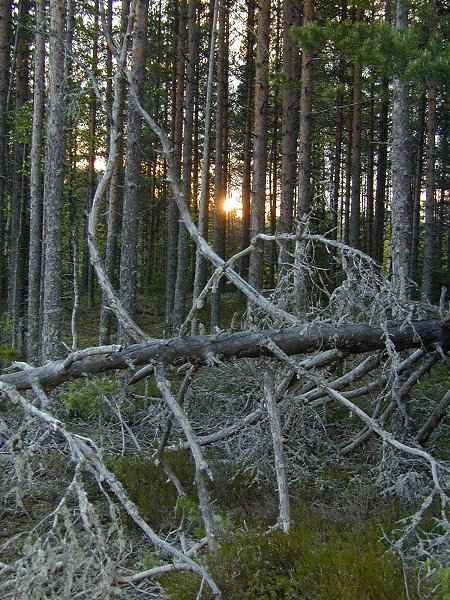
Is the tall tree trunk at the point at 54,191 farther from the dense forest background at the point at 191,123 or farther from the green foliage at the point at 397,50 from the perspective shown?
the green foliage at the point at 397,50

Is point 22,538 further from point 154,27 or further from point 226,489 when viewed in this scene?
point 154,27

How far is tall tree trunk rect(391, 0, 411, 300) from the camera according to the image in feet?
22.9

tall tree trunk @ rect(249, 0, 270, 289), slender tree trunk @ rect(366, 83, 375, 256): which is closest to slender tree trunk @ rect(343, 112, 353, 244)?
slender tree trunk @ rect(366, 83, 375, 256)

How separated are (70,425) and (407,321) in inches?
166

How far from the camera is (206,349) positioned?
13.5ft

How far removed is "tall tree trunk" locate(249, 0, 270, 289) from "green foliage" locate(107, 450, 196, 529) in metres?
7.05

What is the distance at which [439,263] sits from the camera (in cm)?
2575

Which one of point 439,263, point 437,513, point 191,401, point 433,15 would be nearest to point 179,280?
point 191,401

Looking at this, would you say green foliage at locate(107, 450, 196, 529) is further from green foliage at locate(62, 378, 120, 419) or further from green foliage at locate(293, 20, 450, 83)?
green foliage at locate(293, 20, 450, 83)

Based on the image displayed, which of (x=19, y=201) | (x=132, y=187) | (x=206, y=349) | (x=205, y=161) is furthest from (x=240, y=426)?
(x=19, y=201)

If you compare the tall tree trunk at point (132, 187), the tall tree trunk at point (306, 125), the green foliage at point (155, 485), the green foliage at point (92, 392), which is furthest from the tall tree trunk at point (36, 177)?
the tall tree trunk at point (306, 125)

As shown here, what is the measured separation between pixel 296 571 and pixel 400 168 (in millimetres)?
5834

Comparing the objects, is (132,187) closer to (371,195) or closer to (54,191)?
(54,191)

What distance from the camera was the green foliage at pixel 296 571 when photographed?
2.94m
